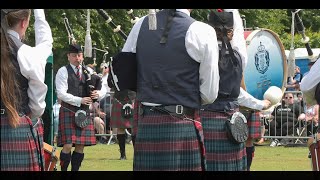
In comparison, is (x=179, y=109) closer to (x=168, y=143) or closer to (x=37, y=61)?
(x=168, y=143)

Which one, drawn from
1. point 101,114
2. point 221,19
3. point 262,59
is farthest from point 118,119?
point 221,19

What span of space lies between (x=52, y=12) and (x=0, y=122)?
1518 centimetres

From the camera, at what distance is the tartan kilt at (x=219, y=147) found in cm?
689

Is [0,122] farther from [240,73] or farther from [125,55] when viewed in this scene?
[240,73]

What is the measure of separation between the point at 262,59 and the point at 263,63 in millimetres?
80

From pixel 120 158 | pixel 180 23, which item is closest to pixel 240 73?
pixel 180 23

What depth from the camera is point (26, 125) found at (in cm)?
575

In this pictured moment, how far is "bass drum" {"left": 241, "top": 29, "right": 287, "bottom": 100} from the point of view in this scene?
36.4 feet

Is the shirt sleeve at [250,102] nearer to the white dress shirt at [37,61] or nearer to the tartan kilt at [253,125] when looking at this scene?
the tartan kilt at [253,125]

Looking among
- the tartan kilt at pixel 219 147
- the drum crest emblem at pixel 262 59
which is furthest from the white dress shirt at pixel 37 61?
the drum crest emblem at pixel 262 59

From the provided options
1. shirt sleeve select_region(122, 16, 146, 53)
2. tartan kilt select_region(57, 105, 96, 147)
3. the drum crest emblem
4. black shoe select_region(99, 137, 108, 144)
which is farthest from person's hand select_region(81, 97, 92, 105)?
black shoe select_region(99, 137, 108, 144)

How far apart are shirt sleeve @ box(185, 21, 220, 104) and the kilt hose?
1.07m

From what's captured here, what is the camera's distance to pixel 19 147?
18.8ft
